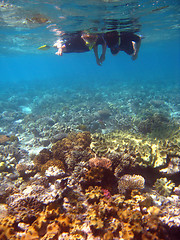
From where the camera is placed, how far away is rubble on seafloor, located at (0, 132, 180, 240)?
3.09 metres

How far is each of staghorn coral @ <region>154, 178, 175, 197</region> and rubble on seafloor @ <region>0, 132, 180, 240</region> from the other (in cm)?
3

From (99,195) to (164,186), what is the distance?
224cm

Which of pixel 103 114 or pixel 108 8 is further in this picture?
pixel 103 114

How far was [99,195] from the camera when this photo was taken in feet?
12.5

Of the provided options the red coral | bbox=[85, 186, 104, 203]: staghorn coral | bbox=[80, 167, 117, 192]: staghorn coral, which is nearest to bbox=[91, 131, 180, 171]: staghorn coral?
the red coral

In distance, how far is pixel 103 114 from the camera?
14461 millimetres

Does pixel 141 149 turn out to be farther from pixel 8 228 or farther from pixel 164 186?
pixel 8 228

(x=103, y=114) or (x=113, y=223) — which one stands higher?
(x=113, y=223)

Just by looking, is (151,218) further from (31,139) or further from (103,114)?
(103,114)

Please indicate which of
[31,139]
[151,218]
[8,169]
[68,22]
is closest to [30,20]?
[68,22]

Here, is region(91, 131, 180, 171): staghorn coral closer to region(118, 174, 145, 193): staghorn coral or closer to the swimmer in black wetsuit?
region(118, 174, 145, 193): staghorn coral

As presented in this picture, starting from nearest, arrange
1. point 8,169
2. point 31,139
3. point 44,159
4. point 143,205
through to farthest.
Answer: point 143,205 → point 44,159 → point 8,169 → point 31,139

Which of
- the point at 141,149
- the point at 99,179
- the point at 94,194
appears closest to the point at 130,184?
the point at 99,179

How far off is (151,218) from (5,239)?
10.6ft
